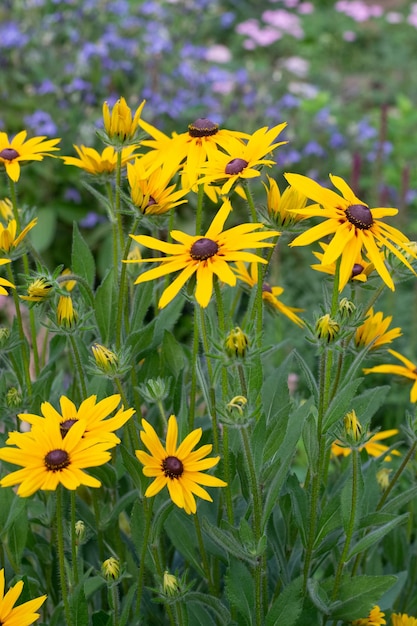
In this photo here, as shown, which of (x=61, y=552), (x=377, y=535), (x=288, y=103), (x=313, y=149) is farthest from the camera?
(x=288, y=103)

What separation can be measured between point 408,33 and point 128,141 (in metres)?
5.27

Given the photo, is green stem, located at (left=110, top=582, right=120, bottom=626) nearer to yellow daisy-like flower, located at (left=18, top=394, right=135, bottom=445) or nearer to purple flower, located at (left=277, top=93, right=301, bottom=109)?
yellow daisy-like flower, located at (left=18, top=394, right=135, bottom=445)

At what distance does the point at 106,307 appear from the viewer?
1.27 m

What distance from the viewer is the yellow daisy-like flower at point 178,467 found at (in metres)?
0.98

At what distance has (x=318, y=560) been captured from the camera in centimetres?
125

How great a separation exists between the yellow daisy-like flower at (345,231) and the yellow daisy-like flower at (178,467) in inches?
10.7

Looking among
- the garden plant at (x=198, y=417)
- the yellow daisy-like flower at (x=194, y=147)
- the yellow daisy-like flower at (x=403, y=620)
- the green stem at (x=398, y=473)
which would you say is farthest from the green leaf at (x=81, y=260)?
the yellow daisy-like flower at (x=403, y=620)

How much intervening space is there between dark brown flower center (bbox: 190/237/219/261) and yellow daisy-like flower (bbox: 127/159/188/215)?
5.8 inches

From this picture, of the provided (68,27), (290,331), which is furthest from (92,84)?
(290,331)

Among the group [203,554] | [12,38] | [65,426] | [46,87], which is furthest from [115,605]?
[12,38]

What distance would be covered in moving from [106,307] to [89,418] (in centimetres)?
33

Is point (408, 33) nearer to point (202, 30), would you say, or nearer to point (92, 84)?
point (202, 30)

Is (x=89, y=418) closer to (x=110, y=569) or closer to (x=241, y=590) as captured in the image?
(x=110, y=569)

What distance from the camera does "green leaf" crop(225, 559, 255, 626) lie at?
1.09 metres
